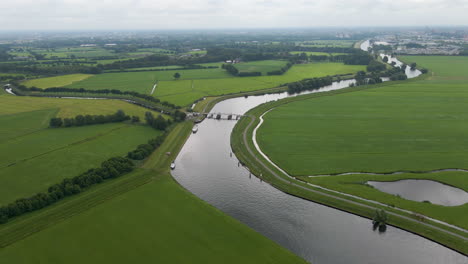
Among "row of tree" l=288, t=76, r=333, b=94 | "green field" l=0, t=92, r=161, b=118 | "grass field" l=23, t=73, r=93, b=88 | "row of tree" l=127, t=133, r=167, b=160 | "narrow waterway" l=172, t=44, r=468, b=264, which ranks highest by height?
"grass field" l=23, t=73, r=93, b=88

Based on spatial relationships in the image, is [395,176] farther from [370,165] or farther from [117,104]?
[117,104]

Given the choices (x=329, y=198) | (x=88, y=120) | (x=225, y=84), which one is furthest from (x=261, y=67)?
(x=329, y=198)

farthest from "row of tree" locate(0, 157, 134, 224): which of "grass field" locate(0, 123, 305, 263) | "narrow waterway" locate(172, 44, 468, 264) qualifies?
"narrow waterway" locate(172, 44, 468, 264)

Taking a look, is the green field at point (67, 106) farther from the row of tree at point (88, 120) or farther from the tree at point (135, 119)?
the row of tree at point (88, 120)

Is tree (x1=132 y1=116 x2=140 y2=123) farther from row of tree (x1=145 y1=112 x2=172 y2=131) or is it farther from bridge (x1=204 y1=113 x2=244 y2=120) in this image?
bridge (x1=204 y1=113 x2=244 y2=120)

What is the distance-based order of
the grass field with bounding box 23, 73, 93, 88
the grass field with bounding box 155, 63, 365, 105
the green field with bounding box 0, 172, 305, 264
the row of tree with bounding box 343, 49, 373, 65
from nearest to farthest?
the green field with bounding box 0, 172, 305, 264, the grass field with bounding box 155, 63, 365, 105, the grass field with bounding box 23, 73, 93, 88, the row of tree with bounding box 343, 49, 373, 65

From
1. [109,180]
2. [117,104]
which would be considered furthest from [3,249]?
[117,104]

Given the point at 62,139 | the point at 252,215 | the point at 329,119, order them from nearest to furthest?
the point at 252,215 → the point at 62,139 → the point at 329,119
